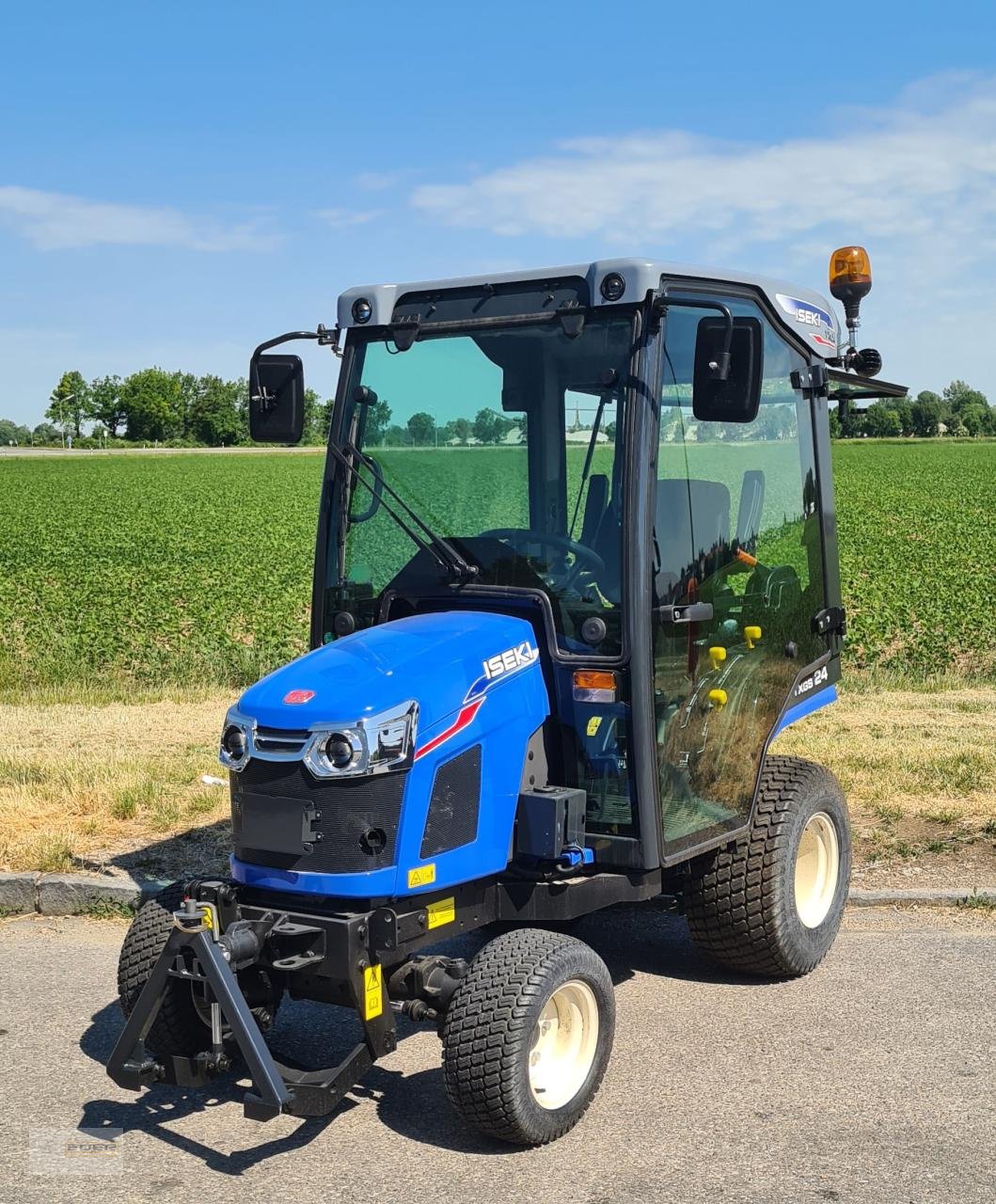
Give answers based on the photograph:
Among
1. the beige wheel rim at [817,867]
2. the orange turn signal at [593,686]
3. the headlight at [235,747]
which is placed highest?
the orange turn signal at [593,686]

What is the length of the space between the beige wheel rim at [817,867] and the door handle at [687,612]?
50.2 inches

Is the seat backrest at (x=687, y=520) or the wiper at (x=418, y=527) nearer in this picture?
the seat backrest at (x=687, y=520)

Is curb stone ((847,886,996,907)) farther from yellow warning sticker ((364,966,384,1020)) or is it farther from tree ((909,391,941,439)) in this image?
tree ((909,391,941,439))

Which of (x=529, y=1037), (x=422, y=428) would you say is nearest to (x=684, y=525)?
(x=422, y=428)

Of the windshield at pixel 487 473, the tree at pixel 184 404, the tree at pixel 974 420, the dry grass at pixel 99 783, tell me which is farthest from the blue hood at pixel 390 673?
the tree at pixel 184 404

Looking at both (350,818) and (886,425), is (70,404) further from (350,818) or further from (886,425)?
(350,818)

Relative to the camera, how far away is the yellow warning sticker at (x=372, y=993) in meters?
3.84

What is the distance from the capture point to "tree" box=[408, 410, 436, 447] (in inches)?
192

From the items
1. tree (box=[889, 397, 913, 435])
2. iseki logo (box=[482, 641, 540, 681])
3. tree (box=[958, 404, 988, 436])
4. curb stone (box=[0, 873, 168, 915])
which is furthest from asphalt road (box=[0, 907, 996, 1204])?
tree (box=[958, 404, 988, 436])

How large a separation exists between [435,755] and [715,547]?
1447mm

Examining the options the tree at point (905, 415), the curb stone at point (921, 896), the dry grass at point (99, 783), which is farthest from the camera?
the tree at point (905, 415)
